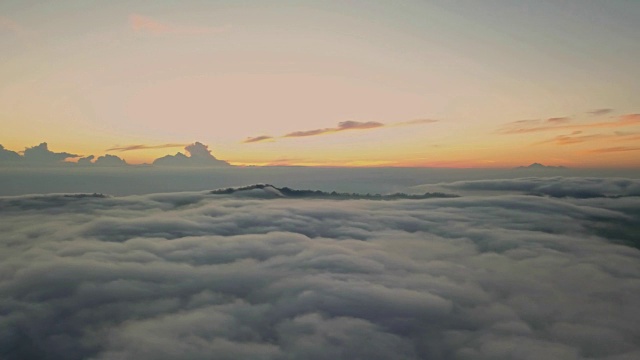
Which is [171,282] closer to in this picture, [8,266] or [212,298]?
[212,298]

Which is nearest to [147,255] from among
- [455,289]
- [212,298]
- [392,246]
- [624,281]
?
[212,298]

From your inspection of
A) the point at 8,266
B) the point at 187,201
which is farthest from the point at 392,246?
the point at 187,201

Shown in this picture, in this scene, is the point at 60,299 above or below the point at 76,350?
above

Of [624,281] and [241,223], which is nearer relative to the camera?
[624,281]

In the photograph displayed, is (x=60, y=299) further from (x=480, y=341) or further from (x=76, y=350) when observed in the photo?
(x=480, y=341)

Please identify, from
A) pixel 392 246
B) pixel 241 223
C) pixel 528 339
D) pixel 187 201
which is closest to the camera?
pixel 528 339

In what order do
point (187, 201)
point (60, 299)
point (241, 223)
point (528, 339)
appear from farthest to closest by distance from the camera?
point (187, 201), point (241, 223), point (60, 299), point (528, 339)

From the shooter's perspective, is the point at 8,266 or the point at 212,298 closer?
the point at 212,298

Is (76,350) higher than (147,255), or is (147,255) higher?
(147,255)

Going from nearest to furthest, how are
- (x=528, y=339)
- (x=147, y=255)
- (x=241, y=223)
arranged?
(x=528, y=339)
(x=147, y=255)
(x=241, y=223)
